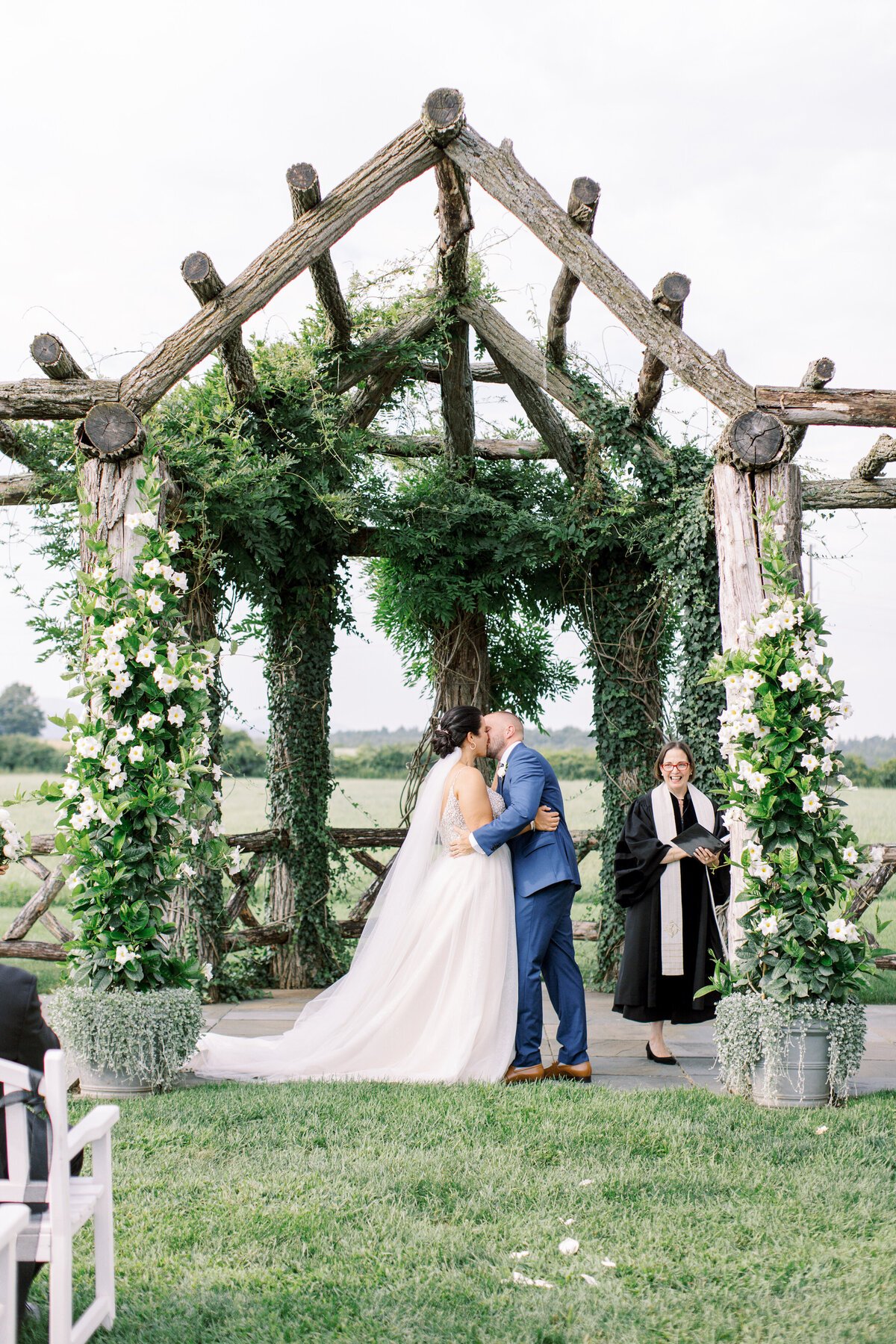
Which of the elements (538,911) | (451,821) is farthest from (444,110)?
(538,911)

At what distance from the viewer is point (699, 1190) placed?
3.50 metres

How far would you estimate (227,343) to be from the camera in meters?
6.06

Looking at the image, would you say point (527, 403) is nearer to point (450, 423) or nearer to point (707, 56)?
point (450, 423)

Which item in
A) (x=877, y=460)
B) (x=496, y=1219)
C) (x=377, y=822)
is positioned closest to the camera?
(x=496, y=1219)

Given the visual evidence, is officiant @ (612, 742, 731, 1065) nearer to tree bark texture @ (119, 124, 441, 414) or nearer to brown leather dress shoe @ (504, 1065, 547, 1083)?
brown leather dress shoe @ (504, 1065, 547, 1083)

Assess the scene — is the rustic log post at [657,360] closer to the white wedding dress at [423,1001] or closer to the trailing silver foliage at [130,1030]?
the white wedding dress at [423,1001]

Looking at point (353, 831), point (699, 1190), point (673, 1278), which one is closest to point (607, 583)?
point (353, 831)

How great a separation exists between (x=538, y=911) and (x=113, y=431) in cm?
332

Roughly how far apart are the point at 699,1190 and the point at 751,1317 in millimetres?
854

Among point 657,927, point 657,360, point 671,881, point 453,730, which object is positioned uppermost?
point 657,360

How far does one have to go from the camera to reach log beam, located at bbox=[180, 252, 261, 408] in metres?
5.38

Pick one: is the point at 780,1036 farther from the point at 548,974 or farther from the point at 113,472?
the point at 113,472

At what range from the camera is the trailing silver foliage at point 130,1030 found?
464 centimetres

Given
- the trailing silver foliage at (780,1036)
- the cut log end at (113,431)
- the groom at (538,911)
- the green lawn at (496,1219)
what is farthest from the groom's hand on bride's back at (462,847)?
the cut log end at (113,431)
